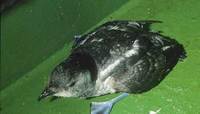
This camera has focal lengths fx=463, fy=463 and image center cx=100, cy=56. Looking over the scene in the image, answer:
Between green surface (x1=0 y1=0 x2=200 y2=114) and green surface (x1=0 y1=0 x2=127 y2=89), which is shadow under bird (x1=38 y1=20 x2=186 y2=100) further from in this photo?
green surface (x1=0 y1=0 x2=127 y2=89)

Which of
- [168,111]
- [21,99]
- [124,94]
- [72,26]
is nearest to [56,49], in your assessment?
[72,26]

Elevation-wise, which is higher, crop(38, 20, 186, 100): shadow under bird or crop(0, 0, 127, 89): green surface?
crop(0, 0, 127, 89): green surface

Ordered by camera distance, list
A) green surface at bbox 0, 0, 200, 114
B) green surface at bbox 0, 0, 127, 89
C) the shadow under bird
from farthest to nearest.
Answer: green surface at bbox 0, 0, 127, 89 < green surface at bbox 0, 0, 200, 114 < the shadow under bird

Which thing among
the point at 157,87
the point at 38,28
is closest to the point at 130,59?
the point at 157,87

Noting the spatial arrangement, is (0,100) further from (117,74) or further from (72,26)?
(117,74)

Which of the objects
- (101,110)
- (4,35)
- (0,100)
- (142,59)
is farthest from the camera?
(0,100)

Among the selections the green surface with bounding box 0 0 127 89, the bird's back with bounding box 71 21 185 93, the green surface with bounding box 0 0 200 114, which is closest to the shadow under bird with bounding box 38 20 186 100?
the bird's back with bounding box 71 21 185 93

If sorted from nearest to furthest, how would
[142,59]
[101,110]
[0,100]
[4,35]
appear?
1. [142,59]
2. [101,110]
3. [4,35]
4. [0,100]
